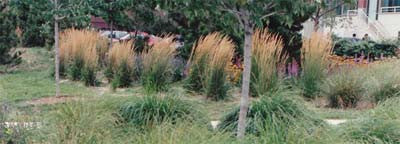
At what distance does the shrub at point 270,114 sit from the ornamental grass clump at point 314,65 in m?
3.29

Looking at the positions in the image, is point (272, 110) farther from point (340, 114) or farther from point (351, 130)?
point (340, 114)

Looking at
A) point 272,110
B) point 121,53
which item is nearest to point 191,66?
point 121,53

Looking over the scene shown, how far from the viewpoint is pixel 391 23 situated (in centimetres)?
3909

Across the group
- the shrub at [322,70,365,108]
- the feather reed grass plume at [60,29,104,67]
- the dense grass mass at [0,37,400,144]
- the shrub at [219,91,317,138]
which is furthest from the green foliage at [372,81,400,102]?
the feather reed grass plume at [60,29,104,67]

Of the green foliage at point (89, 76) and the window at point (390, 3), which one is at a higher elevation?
the window at point (390, 3)

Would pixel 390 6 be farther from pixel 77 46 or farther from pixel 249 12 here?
pixel 249 12

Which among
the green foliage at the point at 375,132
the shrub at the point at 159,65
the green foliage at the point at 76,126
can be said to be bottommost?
the green foliage at the point at 375,132

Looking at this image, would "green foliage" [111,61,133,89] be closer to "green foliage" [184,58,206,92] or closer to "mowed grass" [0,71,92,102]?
"mowed grass" [0,71,92,102]

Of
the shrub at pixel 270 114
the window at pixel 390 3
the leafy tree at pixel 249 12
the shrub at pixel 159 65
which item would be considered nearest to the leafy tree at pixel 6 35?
the shrub at pixel 159 65

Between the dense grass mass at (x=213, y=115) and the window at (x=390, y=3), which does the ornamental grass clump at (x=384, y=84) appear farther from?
the window at (x=390, y=3)

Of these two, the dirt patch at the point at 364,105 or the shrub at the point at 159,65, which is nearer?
the dirt patch at the point at 364,105

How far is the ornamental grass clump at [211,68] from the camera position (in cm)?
936

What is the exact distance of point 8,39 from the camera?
14.1 m

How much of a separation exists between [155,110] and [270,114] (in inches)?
50.9
